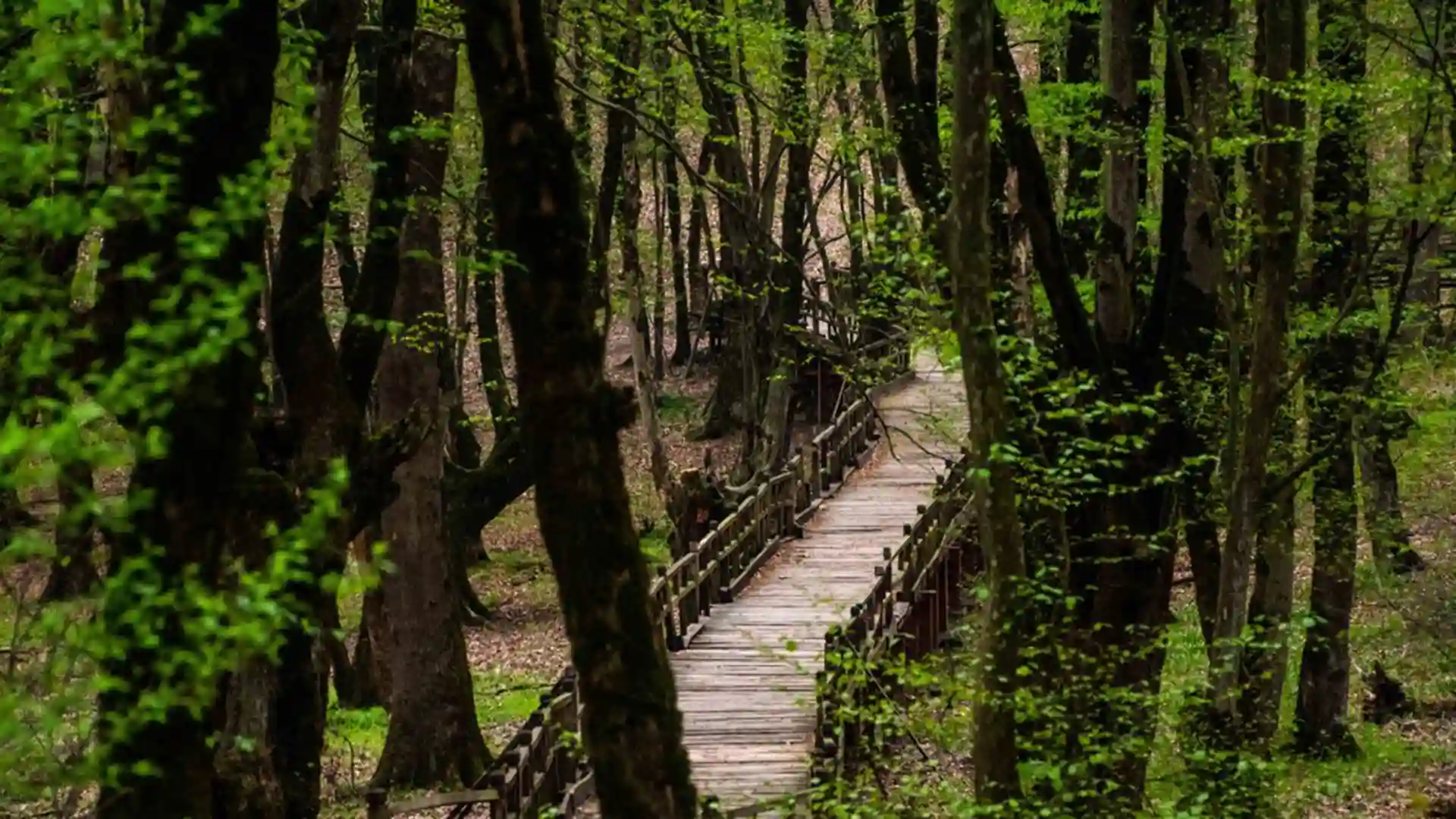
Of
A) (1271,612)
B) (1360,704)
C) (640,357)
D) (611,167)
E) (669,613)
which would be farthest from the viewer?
(611,167)

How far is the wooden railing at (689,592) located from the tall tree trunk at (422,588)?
2.09 ft

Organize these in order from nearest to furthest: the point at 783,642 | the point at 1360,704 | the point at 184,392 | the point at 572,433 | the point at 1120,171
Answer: the point at 572,433 < the point at 184,392 < the point at 1120,171 < the point at 783,642 < the point at 1360,704

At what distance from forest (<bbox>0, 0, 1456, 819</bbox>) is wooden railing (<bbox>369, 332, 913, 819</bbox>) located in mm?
80

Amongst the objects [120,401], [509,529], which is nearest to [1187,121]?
[120,401]

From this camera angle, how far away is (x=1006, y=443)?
31.0ft

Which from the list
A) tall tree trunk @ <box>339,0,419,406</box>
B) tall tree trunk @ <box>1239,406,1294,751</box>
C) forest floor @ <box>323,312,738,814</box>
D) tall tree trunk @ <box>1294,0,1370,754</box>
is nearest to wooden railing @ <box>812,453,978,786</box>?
tall tree trunk @ <box>1239,406,1294,751</box>

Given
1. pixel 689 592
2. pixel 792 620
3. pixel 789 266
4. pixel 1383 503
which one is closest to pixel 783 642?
pixel 792 620

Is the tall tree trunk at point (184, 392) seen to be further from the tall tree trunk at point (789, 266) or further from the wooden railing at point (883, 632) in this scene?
the tall tree trunk at point (789, 266)

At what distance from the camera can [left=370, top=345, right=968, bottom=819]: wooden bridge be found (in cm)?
1241

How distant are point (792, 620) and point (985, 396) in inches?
308

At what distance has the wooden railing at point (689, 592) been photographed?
11.5m

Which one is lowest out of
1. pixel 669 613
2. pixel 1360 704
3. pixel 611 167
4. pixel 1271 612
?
pixel 1360 704

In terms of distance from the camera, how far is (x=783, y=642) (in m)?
15.3

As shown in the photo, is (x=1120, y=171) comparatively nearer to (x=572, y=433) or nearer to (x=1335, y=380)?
(x=1335, y=380)
